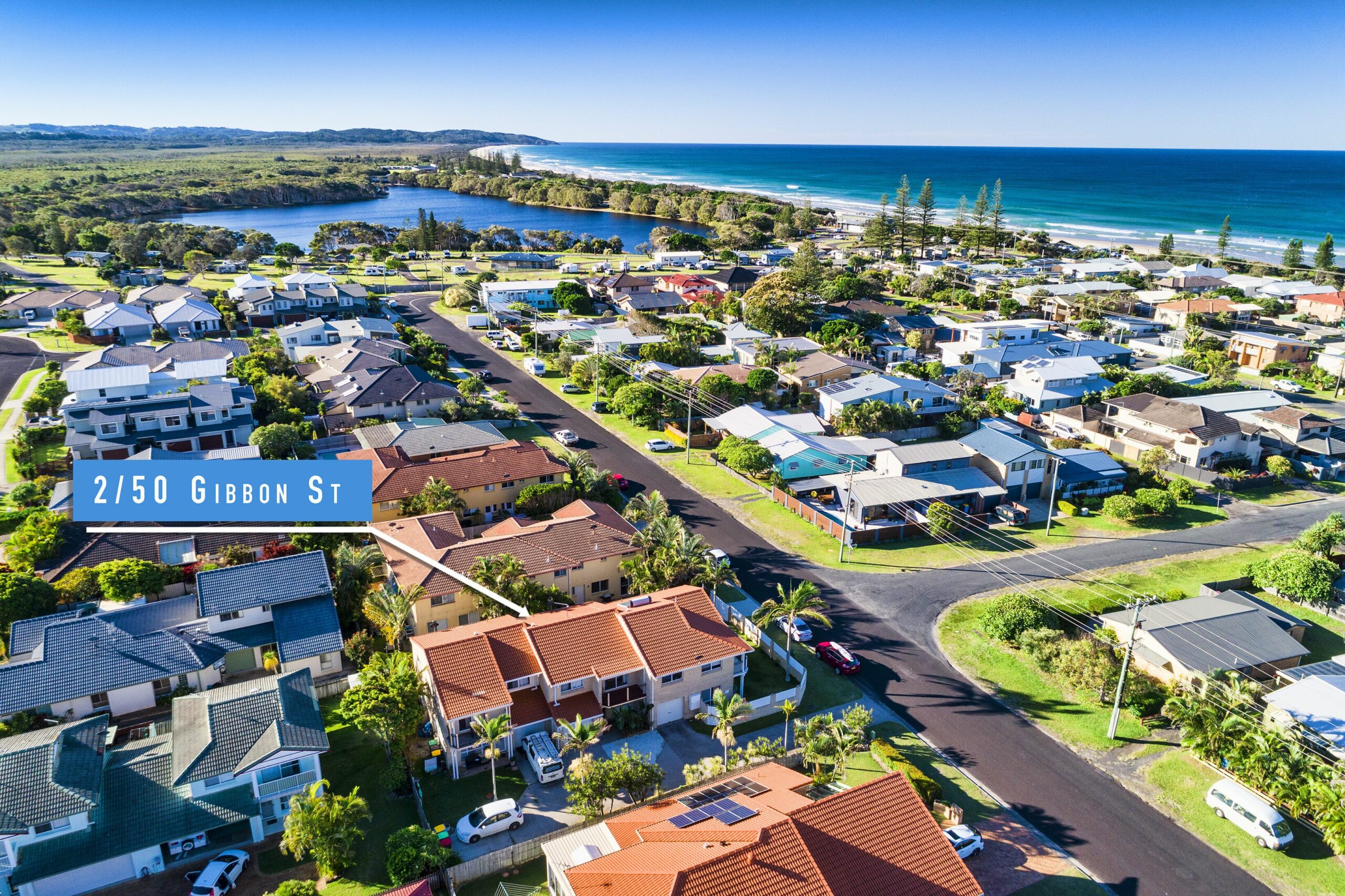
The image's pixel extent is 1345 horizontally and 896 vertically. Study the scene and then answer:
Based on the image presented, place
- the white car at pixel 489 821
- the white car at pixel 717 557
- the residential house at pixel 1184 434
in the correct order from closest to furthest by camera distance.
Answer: the white car at pixel 489 821, the white car at pixel 717 557, the residential house at pixel 1184 434

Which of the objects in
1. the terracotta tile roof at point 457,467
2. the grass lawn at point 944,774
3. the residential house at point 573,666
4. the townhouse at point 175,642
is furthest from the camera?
the terracotta tile roof at point 457,467

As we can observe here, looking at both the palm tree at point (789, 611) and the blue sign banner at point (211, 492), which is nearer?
the blue sign banner at point (211, 492)

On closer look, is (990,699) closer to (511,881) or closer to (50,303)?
(511,881)

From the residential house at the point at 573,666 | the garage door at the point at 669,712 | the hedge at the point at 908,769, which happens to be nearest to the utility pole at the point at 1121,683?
the hedge at the point at 908,769

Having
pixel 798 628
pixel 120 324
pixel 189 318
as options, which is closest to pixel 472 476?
pixel 798 628

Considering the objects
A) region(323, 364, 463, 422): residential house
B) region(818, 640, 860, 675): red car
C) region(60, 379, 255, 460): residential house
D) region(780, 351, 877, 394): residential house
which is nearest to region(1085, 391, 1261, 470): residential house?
region(780, 351, 877, 394): residential house

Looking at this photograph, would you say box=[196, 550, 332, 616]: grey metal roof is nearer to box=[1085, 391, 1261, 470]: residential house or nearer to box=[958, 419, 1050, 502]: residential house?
box=[958, 419, 1050, 502]: residential house

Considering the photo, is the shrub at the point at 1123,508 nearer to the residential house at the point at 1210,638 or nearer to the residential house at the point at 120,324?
the residential house at the point at 1210,638
